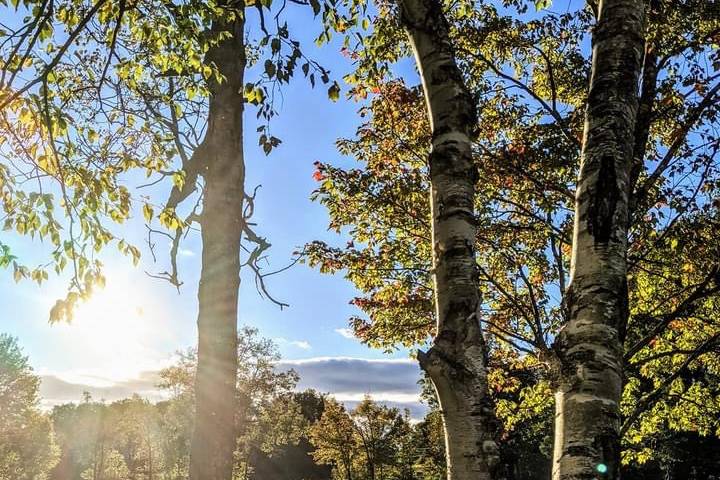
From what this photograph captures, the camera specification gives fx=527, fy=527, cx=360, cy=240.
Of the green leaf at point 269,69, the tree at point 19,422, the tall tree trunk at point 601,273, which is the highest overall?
the green leaf at point 269,69

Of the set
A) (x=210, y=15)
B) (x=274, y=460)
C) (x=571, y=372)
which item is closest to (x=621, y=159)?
(x=571, y=372)

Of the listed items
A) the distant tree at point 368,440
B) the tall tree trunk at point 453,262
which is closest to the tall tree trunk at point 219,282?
the tall tree trunk at point 453,262

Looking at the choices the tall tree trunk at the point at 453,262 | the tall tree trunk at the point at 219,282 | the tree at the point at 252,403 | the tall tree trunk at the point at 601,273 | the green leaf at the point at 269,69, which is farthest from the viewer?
the tree at the point at 252,403

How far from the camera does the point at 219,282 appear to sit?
5098 millimetres

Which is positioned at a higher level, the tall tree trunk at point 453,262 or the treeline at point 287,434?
the tall tree trunk at point 453,262

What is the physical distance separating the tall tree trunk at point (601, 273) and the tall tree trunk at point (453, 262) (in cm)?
39

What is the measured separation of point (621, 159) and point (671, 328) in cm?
873

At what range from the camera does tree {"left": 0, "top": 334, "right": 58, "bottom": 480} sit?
127 ft

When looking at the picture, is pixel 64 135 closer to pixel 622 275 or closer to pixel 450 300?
pixel 450 300

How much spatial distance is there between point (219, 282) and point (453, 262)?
286cm

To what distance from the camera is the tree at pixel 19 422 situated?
127 ft

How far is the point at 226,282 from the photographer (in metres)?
5.11

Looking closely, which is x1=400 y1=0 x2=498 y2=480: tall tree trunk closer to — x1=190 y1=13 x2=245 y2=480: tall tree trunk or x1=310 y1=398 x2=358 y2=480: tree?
x1=190 y1=13 x2=245 y2=480: tall tree trunk

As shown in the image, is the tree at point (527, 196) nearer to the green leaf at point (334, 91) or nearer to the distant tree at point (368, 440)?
the green leaf at point (334, 91)
